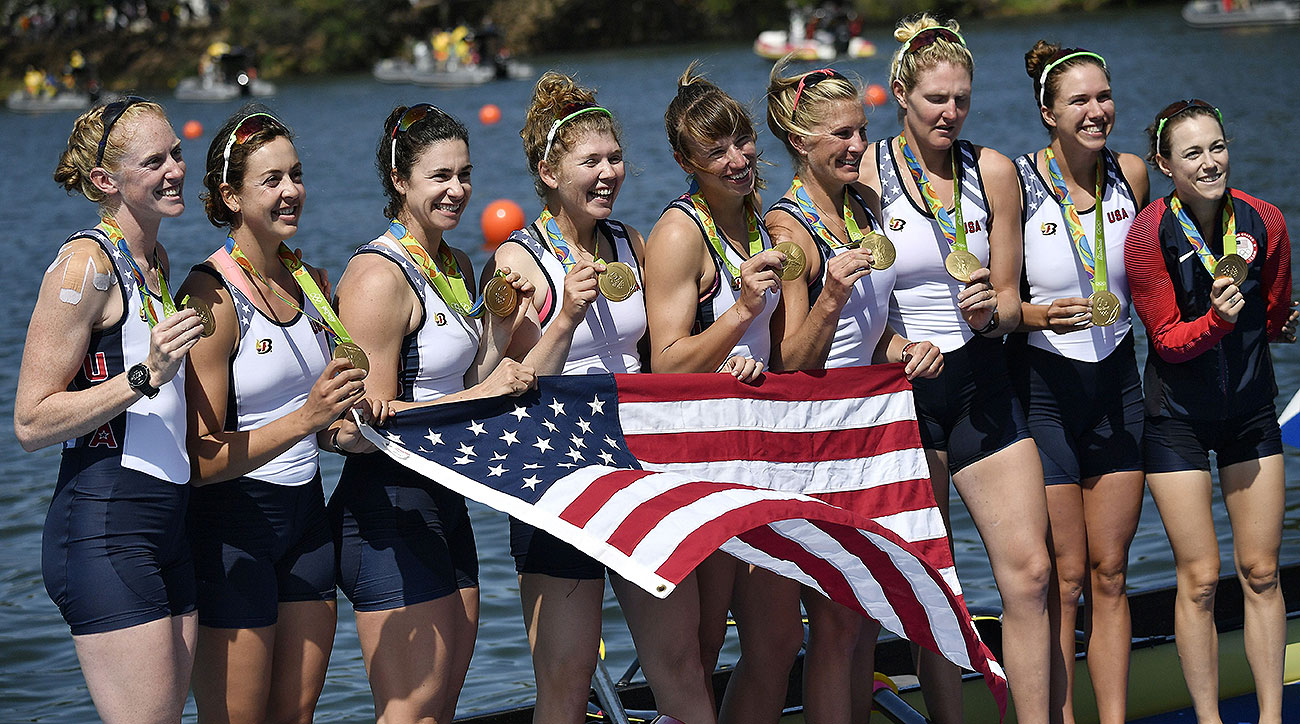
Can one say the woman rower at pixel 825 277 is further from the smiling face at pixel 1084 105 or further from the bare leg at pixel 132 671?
the bare leg at pixel 132 671

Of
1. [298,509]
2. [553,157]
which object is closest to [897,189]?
[553,157]

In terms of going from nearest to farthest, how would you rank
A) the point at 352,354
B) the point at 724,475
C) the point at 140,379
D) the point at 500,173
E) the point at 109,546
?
1. the point at 140,379
2. the point at 109,546
3. the point at 352,354
4. the point at 724,475
5. the point at 500,173

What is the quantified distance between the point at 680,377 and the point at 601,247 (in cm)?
45

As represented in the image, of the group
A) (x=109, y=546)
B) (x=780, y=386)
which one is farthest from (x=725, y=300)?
(x=109, y=546)

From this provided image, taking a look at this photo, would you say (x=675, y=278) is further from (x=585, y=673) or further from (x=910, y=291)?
(x=585, y=673)

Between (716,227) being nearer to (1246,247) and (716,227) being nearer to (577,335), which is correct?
(577,335)

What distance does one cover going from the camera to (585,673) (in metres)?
3.72

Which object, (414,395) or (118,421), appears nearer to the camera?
(118,421)

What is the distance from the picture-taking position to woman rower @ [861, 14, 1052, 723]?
4.13 metres

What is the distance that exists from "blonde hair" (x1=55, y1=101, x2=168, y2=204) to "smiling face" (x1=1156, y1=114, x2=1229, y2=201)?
9.95 ft

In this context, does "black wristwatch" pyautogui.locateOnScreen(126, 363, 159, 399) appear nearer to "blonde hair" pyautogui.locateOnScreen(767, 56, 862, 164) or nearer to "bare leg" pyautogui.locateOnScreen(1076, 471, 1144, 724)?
"blonde hair" pyautogui.locateOnScreen(767, 56, 862, 164)

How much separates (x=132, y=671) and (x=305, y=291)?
1056 millimetres

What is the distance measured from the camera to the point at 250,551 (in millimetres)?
3508

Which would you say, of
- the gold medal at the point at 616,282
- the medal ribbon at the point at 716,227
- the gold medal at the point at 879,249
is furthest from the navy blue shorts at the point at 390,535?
the gold medal at the point at 879,249
